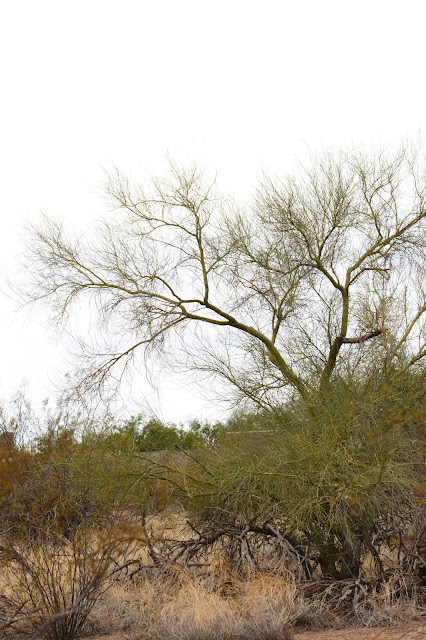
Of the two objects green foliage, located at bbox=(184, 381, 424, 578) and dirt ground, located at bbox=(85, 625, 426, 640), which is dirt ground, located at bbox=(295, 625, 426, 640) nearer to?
dirt ground, located at bbox=(85, 625, 426, 640)

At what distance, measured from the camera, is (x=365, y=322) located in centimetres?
1342

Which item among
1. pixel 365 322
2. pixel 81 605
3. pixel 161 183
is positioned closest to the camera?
pixel 81 605

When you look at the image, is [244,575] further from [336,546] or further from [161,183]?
[161,183]

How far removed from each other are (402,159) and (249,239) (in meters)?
3.52

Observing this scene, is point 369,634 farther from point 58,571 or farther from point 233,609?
point 58,571

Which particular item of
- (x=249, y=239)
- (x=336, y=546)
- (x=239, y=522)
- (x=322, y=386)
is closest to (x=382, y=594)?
(x=336, y=546)

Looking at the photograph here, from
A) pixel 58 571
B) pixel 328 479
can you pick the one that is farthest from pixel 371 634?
pixel 58 571

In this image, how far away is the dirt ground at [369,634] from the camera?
6.95 meters

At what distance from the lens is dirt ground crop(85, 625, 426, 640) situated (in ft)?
22.8

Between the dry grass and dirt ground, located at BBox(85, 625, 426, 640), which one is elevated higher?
the dry grass

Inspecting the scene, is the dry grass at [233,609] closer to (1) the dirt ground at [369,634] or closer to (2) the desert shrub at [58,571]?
(1) the dirt ground at [369,634]

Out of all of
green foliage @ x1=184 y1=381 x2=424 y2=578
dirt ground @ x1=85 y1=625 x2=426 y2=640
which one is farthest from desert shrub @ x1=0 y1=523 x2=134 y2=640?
green foliage @ x1=184 y1=381 x2=424 y2=578

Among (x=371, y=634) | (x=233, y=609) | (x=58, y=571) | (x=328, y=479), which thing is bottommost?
(x=371, y=634)

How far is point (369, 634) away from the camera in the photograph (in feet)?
23.4
